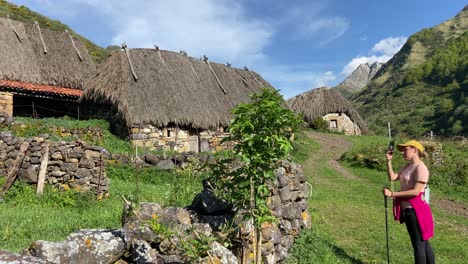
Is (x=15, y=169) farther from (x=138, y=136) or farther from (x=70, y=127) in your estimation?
A: (x=138, y=136)

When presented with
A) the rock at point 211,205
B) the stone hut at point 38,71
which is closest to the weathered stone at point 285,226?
the rock at point 211,205

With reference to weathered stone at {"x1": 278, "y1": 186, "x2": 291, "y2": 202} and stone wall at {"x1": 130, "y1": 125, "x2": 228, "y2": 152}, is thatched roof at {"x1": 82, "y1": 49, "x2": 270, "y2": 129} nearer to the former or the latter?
stone wall at {"x1": 130, "y1": 125, "x2": 228, "y2": 152}

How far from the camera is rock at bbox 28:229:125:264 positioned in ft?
12.6

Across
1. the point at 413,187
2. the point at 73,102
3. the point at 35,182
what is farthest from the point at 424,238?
the point at 73,102

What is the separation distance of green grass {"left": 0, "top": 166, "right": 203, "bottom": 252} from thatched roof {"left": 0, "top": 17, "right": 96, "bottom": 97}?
12.5 metres

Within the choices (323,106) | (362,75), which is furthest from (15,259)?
(362,75)

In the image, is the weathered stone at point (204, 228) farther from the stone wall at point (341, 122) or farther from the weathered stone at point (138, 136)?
the stone wall at point (341, 122)

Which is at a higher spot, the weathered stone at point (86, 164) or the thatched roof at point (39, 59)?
the thatched roof at point (39, 59)

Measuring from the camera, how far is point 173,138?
20.0 meters

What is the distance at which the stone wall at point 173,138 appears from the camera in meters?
18.5

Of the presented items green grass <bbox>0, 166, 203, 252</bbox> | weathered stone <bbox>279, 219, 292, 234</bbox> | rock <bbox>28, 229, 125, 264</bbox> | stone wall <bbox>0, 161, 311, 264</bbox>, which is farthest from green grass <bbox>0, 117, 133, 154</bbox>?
rock <bbox>28, 229, 125, 264</bbox>

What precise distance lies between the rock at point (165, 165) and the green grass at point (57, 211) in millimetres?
2738

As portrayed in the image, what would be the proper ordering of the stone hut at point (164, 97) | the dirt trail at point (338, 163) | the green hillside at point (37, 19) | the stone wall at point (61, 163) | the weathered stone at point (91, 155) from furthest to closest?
1. the green hillside at point (37, 19)
2. the stone hut at point (164, 97)
3. the dirt trail at point (338, 163)
4. the weathered stone at point (91, 155)
5. the stone wall at point (61, 163)

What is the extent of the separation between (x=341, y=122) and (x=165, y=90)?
22.0 metres
